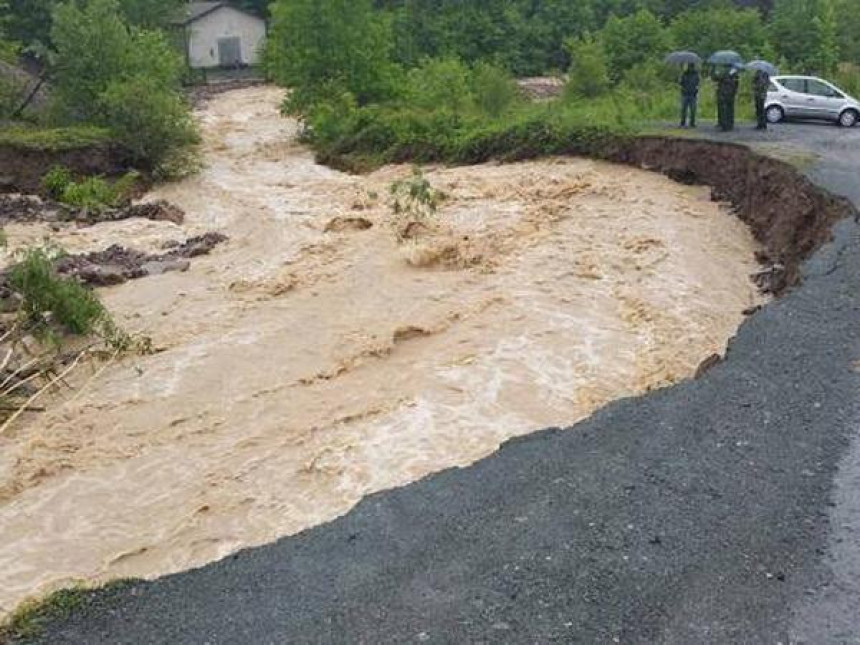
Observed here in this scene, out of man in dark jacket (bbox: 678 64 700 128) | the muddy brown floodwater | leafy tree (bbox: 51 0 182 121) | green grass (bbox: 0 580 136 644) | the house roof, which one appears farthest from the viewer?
the house roof

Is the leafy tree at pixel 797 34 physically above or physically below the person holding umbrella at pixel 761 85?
above

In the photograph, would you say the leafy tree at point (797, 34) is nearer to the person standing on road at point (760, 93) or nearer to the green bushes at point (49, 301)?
the person standing on road at point (760, 93)

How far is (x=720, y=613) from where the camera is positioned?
19.3 feet

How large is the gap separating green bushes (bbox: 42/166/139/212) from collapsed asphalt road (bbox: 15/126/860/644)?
18.6 m

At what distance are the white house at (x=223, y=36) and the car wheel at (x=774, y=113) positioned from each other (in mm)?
38336

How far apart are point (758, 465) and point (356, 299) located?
350 inches

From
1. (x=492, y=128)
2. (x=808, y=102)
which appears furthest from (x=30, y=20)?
(x=808, y=102)

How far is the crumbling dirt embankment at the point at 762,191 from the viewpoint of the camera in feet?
51.3

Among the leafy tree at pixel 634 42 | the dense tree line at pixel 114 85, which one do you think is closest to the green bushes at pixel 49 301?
the dense tree line at pixel 114 85

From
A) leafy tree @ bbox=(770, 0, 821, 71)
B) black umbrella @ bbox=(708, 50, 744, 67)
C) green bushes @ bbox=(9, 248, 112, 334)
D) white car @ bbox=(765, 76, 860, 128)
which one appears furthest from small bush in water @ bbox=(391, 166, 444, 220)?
leafy tree @ bbox=(770, 0, 821, 71)

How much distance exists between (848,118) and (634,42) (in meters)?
18.5

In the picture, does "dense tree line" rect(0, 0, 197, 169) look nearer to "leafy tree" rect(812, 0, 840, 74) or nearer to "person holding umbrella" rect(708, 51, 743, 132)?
"person holding umbrella" rect(708, 51, 743, 132)

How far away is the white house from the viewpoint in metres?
58.0

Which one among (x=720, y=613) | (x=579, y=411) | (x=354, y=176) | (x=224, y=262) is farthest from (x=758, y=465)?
(x=354, y=176)
